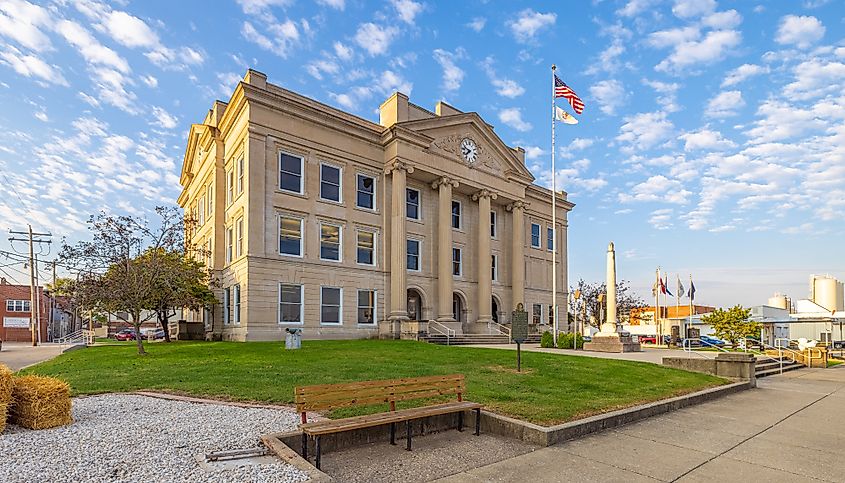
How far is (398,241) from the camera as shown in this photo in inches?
1273

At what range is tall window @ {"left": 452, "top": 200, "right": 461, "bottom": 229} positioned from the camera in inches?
1505

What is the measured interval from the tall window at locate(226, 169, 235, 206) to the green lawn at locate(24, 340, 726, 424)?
1367 cm

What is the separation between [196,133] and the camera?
130 feet

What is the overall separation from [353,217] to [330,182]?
249 centimetres

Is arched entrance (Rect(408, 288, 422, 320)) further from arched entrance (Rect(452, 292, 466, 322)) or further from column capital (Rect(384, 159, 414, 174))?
column capital (Rect(384, 159, 414, 174))

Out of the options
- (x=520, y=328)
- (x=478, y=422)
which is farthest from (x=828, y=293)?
(x=478, y=422)

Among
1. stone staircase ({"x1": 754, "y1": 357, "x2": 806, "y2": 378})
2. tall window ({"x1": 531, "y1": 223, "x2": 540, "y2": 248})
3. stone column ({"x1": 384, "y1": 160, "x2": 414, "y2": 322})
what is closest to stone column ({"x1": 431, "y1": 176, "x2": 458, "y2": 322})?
stone column ({"x1": 384, "y1": 160, "x2": 414, "y2": 322})

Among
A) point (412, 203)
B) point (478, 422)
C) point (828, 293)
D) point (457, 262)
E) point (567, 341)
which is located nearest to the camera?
point (478, 422)

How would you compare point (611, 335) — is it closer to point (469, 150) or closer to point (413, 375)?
point (469, 150)

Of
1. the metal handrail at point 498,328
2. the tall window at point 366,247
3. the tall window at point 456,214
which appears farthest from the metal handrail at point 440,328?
the tall window at point 456,214

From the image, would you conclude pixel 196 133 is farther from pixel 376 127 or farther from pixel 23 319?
pixel 23 319

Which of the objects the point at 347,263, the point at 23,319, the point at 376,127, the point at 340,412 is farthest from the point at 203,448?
the point at 23,319

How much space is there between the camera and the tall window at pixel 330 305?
29.4 metres

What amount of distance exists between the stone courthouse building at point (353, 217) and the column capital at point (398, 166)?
73 mm
